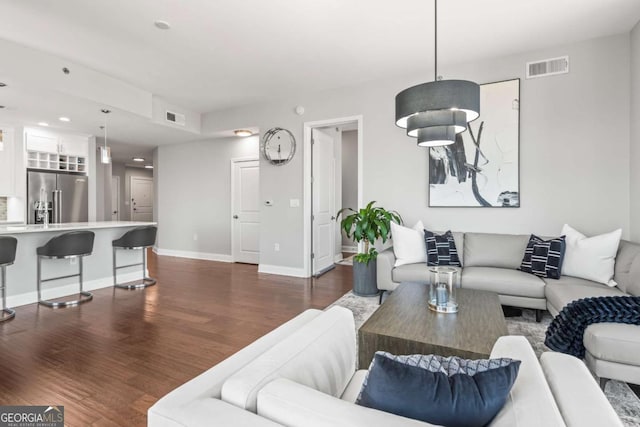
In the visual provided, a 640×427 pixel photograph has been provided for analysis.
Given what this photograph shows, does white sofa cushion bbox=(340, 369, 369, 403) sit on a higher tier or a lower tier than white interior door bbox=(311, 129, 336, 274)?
lower

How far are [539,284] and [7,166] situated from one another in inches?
295

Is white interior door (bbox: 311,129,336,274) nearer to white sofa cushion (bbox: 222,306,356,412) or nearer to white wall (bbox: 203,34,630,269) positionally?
white wall (bbox: 203,34,630,269)

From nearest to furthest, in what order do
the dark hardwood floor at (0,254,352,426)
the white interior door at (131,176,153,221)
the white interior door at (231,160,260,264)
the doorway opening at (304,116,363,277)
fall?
the dark hardwood floor at (0,254,352,426) < the doorway opening at (304,116,363,277) < the white interior door at (231,160,260,264) < the white interior door at (131,176,153,221)

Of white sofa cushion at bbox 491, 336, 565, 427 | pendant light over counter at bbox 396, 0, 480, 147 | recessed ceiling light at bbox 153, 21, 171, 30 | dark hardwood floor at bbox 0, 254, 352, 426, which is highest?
recessed ceiling light at bbox 153, 21, 171, 30

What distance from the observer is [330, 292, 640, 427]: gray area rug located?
5.65 feet

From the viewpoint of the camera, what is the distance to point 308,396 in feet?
2.57

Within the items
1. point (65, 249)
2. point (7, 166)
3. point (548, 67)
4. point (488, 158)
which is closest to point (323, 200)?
point (488, 158)

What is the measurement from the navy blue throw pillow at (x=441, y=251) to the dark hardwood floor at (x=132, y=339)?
1286 mm

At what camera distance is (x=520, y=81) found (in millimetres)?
3621

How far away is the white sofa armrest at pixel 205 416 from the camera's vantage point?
2.34 ft

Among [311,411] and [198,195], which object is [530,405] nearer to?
[311,411]

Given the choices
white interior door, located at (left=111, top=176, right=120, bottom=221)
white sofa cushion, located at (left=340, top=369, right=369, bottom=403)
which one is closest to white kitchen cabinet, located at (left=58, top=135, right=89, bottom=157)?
white interior door, located at (left=111, top=176, right=120, bottom=221)

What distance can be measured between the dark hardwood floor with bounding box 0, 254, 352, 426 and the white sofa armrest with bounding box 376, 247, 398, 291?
0.66 metres

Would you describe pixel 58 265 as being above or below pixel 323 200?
below
